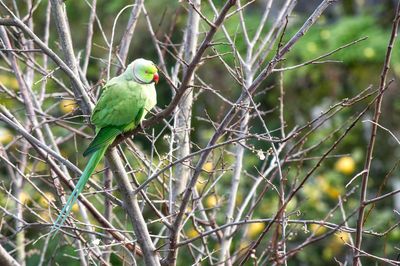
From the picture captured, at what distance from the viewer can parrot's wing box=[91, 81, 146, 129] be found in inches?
120

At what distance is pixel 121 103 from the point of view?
3.18 m

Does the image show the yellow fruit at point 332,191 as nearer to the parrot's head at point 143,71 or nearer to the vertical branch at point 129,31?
the vertical branch at point 129,31

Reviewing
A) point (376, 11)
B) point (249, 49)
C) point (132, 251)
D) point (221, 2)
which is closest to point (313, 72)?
point (376, 11)

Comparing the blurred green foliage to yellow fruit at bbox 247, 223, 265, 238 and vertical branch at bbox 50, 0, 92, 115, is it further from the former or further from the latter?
vertical branch at bbox 50, 0, 92, 115

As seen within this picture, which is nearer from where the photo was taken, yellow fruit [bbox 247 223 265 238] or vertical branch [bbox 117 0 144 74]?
vertical branch [bbox 117 0 144 74]

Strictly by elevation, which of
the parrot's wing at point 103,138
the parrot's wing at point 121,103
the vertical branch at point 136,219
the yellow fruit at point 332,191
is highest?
the parrot's wing at point 121,103

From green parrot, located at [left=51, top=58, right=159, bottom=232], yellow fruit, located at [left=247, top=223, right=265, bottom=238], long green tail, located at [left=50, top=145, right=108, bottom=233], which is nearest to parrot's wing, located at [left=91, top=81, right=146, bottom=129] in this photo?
green parrot, located at [left=51, top=58, right=159, bottom=232]

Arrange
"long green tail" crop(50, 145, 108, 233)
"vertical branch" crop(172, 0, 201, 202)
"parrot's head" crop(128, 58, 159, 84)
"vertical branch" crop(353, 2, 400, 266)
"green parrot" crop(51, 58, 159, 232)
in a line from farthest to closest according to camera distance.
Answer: "vertical branch" crop(172, 0, 201, 202), "parrot's head" crop(128, 58, 159, 84), "green parrot" crop(51, 58, 159, 232), "long green tail" crop(50, 145, 108, 233), "vertical branch" crop(353, 2, 400, 266)

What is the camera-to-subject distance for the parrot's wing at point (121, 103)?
306 cm

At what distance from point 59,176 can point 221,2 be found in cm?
357

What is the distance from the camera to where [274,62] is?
257cm

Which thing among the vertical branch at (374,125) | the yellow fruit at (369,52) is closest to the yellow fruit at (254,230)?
the yellow fruit at (369,52)

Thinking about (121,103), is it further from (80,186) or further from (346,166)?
(346,166)

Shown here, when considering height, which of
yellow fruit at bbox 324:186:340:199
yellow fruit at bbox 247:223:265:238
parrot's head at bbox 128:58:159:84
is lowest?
yellow fruit at bbox 324:186:340:199
